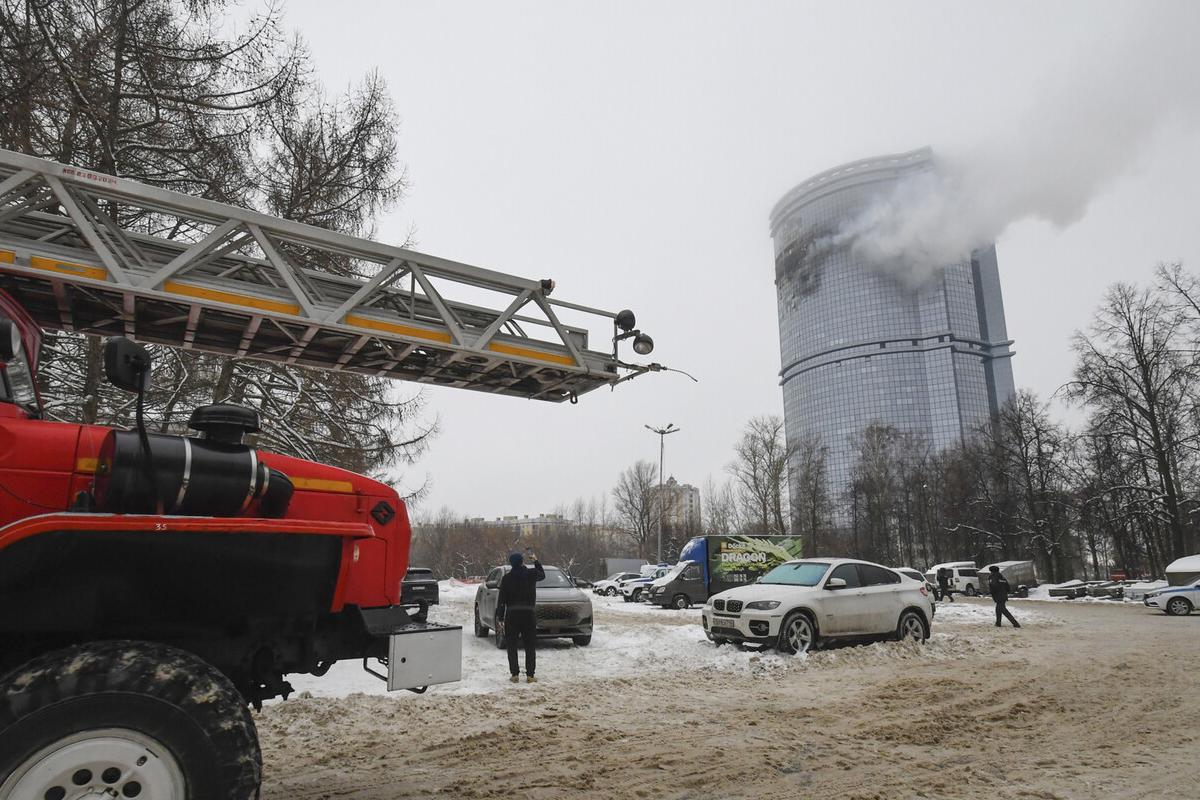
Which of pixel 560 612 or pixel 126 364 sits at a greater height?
pixel 126 364

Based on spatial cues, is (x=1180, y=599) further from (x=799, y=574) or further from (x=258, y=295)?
(x=258, y=295)

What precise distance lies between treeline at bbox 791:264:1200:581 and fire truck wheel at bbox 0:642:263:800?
4078 cm

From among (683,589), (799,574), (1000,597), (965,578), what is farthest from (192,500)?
(965,578)

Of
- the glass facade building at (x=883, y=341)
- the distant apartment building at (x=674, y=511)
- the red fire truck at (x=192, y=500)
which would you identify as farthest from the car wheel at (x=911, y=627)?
the glass facade building at (x=883, y=341)

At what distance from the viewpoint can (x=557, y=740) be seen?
235 inches

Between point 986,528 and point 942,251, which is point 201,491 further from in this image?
point 942,251

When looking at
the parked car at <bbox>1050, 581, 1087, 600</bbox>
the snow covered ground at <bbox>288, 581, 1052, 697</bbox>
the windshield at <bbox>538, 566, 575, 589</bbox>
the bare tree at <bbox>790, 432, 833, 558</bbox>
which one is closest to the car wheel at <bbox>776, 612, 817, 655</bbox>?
the snow covered ground at <bbox>288, 581, 1052, 697</bbox>

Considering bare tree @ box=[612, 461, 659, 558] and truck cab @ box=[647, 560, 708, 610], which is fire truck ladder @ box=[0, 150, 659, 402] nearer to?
truck cab @ box=[647, 560, 708, 610]

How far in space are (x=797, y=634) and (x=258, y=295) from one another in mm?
9825

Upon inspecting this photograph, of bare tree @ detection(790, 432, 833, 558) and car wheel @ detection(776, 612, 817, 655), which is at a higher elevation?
bare tree @ detection(790, 432, 833, 558)

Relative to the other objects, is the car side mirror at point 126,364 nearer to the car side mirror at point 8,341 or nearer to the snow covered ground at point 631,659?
the car side mirror at point 8,341

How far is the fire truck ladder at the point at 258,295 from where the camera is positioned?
13.7 ft

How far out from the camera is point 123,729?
2738mm

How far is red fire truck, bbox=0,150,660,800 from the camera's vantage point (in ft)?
9.09
